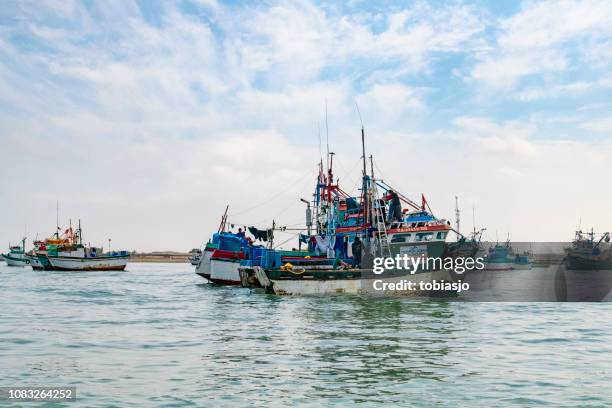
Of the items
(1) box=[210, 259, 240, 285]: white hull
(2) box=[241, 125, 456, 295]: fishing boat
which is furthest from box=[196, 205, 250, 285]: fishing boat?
(2) box=[241, 125, 456, 295]: fishing boat

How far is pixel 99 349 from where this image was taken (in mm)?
21016

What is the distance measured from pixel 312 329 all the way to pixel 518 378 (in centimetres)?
1125

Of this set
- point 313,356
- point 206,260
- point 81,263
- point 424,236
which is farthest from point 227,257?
point 81,263

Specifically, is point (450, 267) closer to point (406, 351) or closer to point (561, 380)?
point (406, 351)

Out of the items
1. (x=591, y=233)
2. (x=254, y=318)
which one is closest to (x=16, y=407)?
(x=254, y=318)

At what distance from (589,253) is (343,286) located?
3321 inches

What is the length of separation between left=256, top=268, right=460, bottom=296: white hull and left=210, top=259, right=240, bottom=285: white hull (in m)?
18.4

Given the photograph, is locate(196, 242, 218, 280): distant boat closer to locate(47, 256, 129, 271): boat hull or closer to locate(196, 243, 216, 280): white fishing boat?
locate(196, 243, 216, 280): white fishing boat

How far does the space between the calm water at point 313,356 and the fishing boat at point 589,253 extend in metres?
84.5

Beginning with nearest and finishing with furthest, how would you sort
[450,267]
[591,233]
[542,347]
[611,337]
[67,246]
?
1. [542,347]
2. [611,337]
3. [450,267]
4. [67,246]
5. [591,233]

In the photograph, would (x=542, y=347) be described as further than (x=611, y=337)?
No

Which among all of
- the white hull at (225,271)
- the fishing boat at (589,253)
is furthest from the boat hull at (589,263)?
the white hull at (225,271)

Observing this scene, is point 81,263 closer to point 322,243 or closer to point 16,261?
point 16,261

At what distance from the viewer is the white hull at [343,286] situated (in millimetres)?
43969
